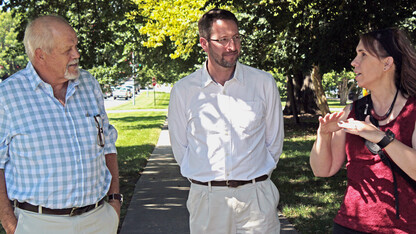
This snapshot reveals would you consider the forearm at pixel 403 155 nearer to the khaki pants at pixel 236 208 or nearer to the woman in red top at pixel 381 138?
the woman in red top at pixel 381 138

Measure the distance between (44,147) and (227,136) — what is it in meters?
1.17

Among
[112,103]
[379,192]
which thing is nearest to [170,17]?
[379,192]

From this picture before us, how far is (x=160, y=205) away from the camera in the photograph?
777cm

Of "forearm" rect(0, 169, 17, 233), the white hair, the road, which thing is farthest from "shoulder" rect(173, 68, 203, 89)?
the road

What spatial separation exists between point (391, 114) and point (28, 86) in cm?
198

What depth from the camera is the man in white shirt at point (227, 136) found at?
141 inches

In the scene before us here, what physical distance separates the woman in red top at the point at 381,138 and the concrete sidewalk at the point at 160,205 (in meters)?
3.42

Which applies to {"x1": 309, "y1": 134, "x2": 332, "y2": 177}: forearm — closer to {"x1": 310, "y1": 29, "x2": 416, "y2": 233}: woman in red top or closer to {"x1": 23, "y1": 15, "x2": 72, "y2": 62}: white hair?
{"x1": 310, "y1": 29, "x2": 416, "y2": 233}: woman in red top

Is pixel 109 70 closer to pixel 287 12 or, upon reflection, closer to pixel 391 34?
pixel 287 12

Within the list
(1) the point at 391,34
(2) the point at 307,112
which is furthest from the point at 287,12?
(2) the point at 307,112

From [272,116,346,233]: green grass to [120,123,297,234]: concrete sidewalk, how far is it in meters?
0.26

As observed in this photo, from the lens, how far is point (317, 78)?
19047 mm

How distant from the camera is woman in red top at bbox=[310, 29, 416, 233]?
2.79 meters

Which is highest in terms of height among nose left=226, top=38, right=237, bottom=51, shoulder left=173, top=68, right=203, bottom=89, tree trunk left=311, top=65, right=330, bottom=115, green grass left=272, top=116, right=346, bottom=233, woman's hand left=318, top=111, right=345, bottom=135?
nose left=226, top=38, right=237, bottom=51
